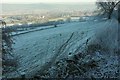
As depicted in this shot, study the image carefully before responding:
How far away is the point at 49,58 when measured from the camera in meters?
18.1

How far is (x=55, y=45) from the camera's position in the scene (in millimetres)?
20484

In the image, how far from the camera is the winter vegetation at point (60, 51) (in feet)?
51.7

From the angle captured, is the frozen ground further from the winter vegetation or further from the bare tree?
the bare tree

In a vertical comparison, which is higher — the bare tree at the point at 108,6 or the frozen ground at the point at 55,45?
the bare tree at the point at 108,6

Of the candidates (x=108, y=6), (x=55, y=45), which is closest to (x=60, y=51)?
(x=55, y=45)

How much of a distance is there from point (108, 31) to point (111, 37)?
1349 millimetres

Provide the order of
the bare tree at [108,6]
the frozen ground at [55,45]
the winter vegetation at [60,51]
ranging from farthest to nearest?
the bare tree at [108,6] → the frozen ground at [55,45] → the winter vegetation at [60,51]

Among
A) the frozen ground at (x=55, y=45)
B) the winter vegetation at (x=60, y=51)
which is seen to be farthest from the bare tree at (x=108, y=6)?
the frozen ground at (x=55, y=45)

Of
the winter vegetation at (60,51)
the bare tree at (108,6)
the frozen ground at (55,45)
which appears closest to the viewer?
the winter vegetation at (60,51)

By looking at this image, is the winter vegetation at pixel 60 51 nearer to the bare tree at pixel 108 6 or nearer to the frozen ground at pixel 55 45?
the frozen ground at pixel 55 45

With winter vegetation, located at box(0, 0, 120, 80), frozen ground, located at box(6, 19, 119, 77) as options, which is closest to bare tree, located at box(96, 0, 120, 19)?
winter vegetation, located at box(0, 0, 120, 80)

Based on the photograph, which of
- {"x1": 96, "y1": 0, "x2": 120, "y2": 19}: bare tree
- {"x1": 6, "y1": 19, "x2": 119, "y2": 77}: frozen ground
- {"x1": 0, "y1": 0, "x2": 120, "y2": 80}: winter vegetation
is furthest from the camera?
{"x1": 96, "y1": 0, "x2": 120, "y2": 19}: bare tree

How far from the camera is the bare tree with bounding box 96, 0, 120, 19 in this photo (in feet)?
89.6

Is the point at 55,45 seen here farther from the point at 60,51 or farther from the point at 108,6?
the point at 108,6
